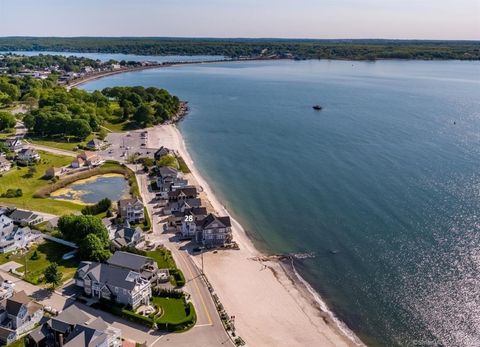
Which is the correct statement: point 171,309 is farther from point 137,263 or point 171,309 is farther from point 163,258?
point 163,258

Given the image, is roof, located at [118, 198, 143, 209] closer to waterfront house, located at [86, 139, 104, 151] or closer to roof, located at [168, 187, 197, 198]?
roof, located at [168, 187, 197, 198]

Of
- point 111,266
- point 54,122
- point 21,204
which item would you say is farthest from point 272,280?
point 54,122

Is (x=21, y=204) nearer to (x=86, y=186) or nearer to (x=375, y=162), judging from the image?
(x=86, y=186)

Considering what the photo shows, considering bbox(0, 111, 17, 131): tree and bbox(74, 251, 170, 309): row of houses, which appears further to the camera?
bbox(0, 111, 17, 131): tree

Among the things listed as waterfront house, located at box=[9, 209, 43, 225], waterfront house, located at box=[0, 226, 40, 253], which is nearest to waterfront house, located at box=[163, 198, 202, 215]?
waterfront house, located at box=[9, 209, 43, 225]

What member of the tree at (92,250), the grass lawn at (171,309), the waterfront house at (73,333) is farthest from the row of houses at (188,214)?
the waterfront house at (73,333)

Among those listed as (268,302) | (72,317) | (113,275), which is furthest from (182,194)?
(72,317)

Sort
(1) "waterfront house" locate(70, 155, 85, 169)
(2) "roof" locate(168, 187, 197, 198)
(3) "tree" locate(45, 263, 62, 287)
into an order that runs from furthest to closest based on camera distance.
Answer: (1) "waterfront house" locate(70, 155, 85, 169), (2) "roof" locate(168, 187, 197, 198), (3) "tree" locate(45, 263, 62, 287)
